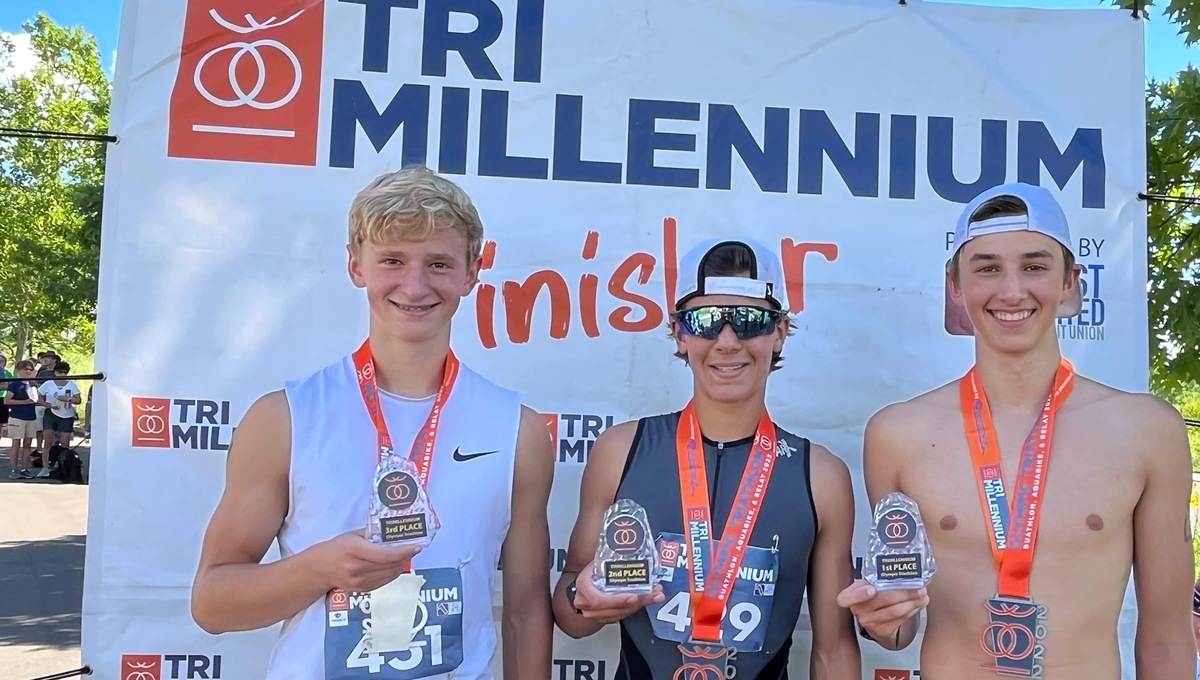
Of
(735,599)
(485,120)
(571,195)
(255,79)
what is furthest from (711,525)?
(255,79)

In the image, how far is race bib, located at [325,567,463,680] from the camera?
2.11 meters

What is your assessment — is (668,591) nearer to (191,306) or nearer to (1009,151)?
(191,306)

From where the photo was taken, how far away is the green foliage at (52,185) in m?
14.1

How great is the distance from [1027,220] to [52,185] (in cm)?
1975

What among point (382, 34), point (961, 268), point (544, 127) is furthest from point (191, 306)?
point (961, 268)

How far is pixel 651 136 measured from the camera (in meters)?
3.33

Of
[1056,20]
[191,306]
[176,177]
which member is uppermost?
[1056,20]

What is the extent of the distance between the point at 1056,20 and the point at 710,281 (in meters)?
2.23

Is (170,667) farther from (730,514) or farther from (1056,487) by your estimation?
(1056,487)

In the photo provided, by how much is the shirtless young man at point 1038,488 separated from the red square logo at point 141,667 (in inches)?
99.6

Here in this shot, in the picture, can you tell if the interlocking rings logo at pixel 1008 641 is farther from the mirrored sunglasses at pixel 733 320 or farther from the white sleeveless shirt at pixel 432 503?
the white sleeveless shirt at pixel 432 503

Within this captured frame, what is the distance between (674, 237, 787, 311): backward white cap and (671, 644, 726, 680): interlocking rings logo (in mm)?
944

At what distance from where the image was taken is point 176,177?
3160mm

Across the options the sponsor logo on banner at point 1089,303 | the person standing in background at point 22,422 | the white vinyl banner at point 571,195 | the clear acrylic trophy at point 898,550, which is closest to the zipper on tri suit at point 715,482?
the clear acrylic trophy at point 898,550
